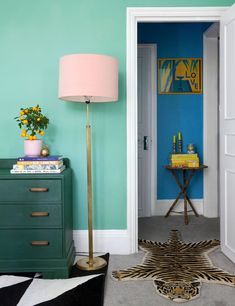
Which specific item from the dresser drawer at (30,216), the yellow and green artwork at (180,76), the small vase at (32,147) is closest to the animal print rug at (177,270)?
the dresser drawer at (30,216)

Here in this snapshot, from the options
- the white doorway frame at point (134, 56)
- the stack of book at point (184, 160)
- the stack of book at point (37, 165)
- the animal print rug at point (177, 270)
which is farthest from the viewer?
the stack of book at point (184, 160)

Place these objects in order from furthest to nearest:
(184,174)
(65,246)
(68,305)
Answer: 1. (184,174)
2. (65,246)
3. (68,305)

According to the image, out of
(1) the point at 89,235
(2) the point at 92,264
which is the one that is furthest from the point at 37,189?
(2) the point at 92,264

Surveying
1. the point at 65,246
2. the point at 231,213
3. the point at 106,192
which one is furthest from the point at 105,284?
the point at 231,213

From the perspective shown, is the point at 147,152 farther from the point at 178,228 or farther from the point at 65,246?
the point at 65,246

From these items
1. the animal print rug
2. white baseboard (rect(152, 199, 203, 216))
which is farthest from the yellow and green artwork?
the animal print rug

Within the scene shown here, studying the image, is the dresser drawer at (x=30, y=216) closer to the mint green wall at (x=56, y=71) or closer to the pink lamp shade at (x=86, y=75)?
the mint green wall at (x=56, y=71)

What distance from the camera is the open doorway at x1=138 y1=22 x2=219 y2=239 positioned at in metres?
4.70

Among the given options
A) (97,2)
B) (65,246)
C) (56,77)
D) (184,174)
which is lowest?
(65,246)

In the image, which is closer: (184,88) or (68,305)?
(68,305)

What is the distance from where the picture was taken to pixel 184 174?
469cm

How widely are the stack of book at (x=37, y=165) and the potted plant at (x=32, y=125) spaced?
0.16m

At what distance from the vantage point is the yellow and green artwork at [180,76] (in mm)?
4762

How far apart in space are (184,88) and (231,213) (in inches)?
89.1
